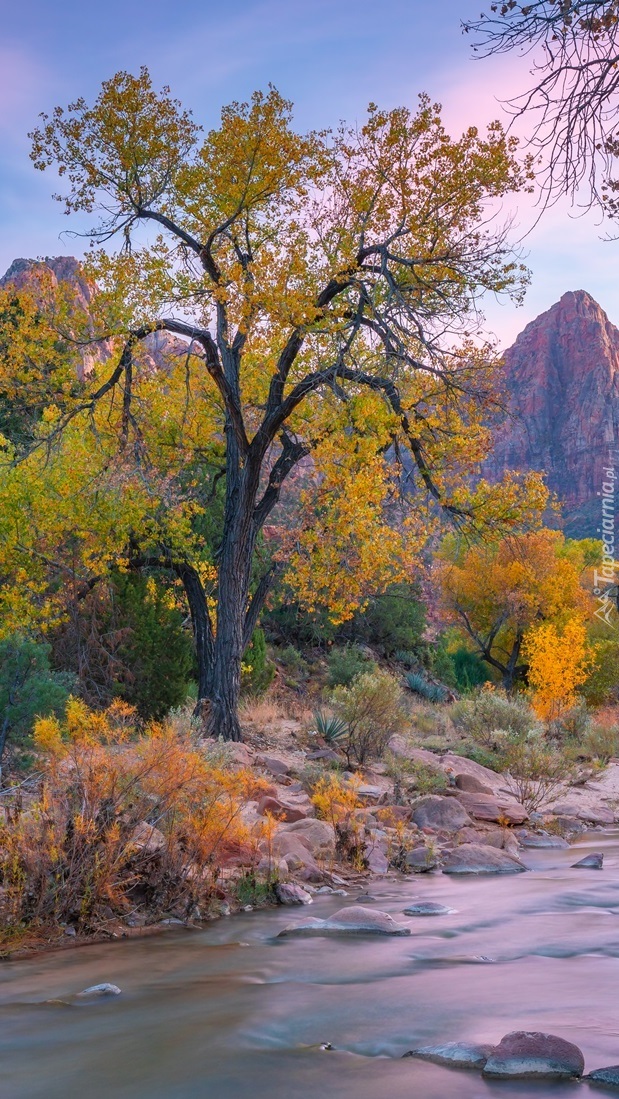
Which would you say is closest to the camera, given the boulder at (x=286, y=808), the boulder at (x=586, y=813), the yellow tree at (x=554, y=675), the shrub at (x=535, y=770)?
the boulder at (x=286, y=808)

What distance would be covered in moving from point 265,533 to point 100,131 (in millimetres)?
13320

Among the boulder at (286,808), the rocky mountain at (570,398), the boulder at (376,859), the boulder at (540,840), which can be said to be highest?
the rocky mountain at (570,398)

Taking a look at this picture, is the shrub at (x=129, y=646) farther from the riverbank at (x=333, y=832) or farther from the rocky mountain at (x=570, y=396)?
the rocky mountain at (x=570, y=396)

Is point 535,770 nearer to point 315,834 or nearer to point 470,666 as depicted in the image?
point 315,834

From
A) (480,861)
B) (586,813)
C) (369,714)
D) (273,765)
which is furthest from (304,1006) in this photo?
(369,714)

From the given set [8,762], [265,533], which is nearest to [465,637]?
[265,533]

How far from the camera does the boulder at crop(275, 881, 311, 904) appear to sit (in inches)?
319

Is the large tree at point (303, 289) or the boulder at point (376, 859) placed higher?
the large tree at point (303, 289)

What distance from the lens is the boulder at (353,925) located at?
6.75 metres

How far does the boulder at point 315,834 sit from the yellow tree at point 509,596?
25.9m

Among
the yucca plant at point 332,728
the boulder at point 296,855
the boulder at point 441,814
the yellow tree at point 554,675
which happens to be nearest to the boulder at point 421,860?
the boulder at point 296,855

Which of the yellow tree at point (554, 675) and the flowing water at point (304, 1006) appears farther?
the yellow tree at point (554, 675)

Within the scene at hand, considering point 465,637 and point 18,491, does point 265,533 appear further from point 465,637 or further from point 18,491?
point 465,637

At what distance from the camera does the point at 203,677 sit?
16047mm
